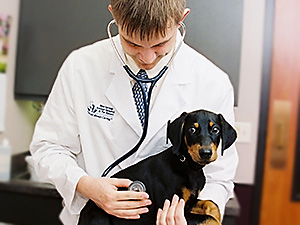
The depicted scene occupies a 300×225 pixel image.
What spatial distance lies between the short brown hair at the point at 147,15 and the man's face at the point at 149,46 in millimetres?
10

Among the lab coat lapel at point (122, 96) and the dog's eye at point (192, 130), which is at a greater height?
the lab coat lapel at point (122, 96)

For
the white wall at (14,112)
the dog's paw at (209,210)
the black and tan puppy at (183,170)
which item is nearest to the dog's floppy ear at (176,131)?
the black and tan puppy at (183,170)

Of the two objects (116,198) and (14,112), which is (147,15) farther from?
(14,112)

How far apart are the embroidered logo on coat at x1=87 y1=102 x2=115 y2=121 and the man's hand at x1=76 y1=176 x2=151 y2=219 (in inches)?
4.8

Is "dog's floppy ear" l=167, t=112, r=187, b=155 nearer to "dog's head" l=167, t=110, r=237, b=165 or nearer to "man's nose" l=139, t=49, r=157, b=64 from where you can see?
"dog's head" l=167, t=110, r=237, b=165

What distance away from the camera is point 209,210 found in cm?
76

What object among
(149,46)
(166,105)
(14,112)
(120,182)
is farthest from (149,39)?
(14,112)

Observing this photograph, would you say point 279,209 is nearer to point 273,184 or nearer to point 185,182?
point 273,184

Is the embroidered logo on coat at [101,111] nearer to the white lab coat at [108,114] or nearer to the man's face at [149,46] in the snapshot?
the white lab coat at [108,114]

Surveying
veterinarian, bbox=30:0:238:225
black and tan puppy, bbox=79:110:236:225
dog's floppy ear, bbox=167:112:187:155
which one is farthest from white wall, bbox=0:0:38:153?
dog's floppy ear, bbox=167:112:187:155

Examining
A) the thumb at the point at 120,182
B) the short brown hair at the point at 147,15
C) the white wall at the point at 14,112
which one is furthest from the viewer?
the white wall at the point at 14,112

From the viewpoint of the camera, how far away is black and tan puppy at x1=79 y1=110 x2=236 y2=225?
0.72 metres

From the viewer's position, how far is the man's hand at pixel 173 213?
75cm

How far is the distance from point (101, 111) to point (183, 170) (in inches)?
7.9
